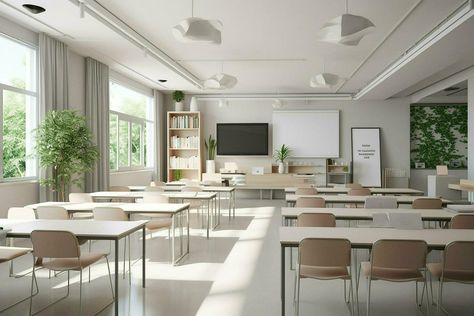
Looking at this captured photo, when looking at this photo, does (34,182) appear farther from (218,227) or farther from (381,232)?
(381,232)

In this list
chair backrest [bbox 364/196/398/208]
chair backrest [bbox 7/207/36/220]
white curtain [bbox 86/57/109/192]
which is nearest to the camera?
chair backrest [bbox 7/207/36/220]

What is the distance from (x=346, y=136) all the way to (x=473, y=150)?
4.81 meters

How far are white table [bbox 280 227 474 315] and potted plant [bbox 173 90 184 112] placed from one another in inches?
391

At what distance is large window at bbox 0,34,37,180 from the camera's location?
6.45 m

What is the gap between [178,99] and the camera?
13.1m

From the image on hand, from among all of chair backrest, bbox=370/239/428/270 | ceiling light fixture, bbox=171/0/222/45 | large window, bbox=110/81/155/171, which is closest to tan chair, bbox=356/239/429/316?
chair backrest, bbox=370/239/428/270

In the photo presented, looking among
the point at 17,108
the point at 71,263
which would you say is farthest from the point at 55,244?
the point at 17,108

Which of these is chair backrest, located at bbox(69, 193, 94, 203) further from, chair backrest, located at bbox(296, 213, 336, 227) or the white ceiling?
chair backrest, located at bbox(296, 213, 336, 227)

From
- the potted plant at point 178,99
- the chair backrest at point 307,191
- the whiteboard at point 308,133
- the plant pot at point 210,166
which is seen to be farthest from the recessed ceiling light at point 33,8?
the whiteboard at point 308,133

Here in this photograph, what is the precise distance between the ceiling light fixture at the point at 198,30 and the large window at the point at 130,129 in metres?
6.21

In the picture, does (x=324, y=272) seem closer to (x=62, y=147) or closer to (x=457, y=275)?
(x=457, y=275)

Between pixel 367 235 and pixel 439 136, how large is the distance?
1193 cm

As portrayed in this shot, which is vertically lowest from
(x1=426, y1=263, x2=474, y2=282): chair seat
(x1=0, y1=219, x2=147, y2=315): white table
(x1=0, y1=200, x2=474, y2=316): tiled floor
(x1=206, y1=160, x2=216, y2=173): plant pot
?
(x1=0, y1=200, x2=474, y2=316): tiled floor

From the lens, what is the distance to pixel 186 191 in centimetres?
755
